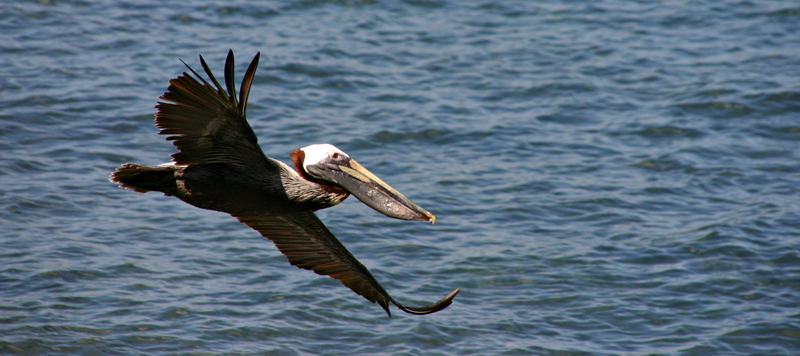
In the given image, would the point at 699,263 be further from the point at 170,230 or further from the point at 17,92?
the point at 17,92

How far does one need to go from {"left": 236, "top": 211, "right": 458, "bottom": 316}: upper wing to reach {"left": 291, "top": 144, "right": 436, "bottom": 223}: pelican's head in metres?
1.03

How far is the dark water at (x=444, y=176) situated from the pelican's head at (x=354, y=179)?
2463mm

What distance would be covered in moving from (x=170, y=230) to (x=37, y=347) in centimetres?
217

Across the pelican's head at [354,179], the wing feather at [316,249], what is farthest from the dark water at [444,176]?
the pelican's head at [354,179]

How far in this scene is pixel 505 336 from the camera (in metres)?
7.70

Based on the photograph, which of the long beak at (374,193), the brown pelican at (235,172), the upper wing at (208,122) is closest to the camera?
the upper wing at (208,122)

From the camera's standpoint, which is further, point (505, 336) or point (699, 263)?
point (699, 263)

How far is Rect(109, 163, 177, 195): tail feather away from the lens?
5242 mm

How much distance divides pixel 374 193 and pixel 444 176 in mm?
5161

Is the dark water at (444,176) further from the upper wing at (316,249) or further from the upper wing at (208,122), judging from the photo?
the upper wing at (208,122)

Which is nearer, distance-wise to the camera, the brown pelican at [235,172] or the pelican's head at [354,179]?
the brown pelican at [235,172]

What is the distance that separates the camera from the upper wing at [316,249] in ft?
21.2

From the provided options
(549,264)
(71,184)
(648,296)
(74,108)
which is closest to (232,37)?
(74,108)

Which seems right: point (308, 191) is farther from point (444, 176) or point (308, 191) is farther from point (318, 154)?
point (444, 176)
